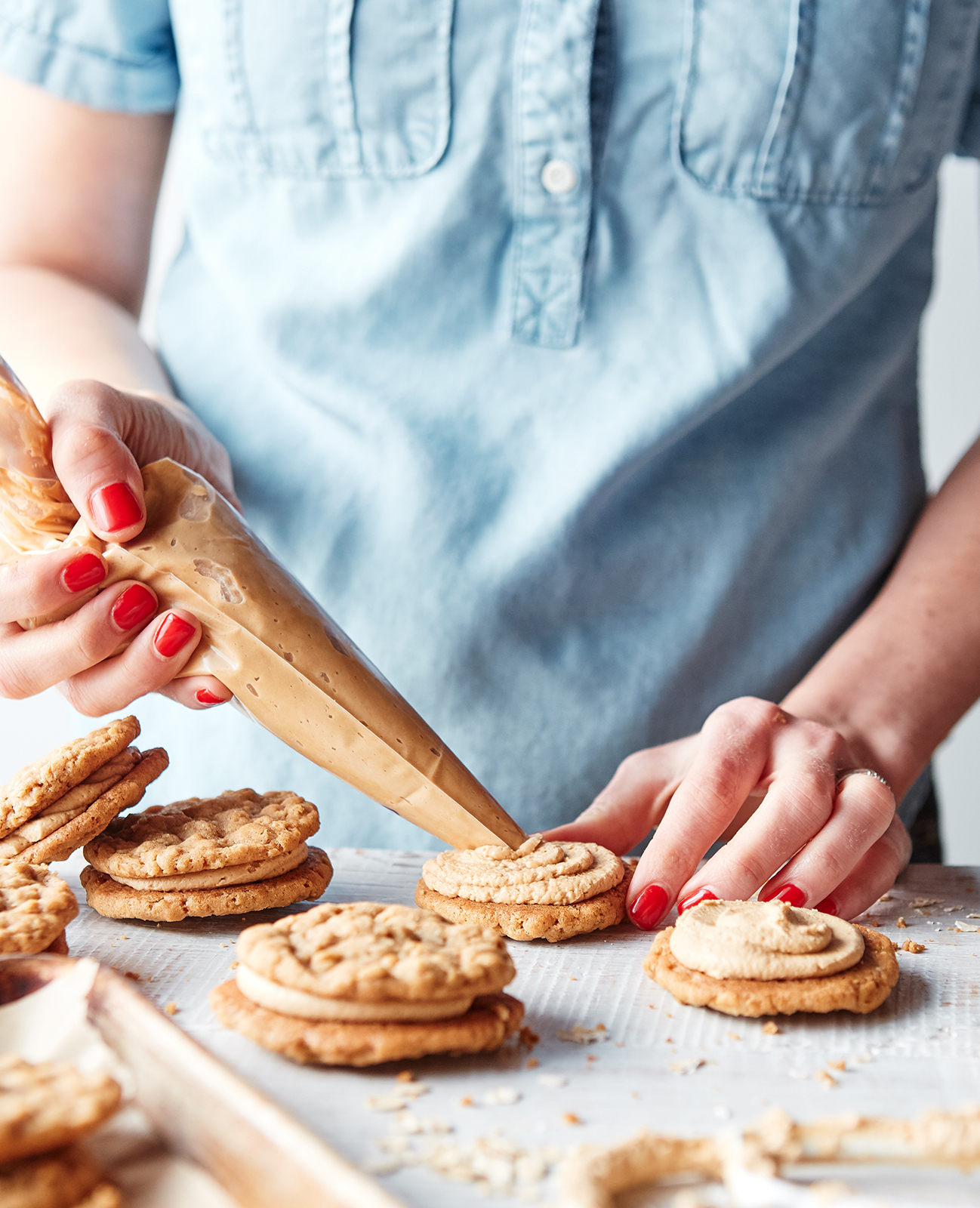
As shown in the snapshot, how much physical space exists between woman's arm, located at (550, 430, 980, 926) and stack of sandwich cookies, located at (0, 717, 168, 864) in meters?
0.38

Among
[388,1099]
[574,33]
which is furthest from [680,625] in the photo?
[388,1099]

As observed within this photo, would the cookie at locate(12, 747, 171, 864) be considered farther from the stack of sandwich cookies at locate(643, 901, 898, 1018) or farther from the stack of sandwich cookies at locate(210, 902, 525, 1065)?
the stack of sandwich cookies at locate(643, 901, 898, 1018)

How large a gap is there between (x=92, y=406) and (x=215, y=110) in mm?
568

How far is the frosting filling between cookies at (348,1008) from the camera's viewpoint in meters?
0.61

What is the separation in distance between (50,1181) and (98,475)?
1.73 ft

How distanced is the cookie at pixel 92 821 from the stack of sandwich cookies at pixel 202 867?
3cm

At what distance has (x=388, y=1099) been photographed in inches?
22.9

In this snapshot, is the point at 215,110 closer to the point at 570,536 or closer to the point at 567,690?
the point at 570,536

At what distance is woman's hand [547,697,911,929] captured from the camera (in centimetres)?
85

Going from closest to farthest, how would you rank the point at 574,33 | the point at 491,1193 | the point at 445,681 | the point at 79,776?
the point at 491,1193, the point at 79,776, the point at 574,33, the point at 445,681

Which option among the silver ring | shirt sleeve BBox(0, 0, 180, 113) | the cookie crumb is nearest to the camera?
the cookie crumb

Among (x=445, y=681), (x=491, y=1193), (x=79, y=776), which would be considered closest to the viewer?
(x=491, y=1193)

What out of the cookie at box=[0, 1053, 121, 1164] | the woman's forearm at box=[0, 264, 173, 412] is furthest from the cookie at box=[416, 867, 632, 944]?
the woman's forearm at box=[0, 264, 173, 412]

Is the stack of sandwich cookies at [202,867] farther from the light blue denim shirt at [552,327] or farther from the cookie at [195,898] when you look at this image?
the light blue denim shirt at [552,327]
